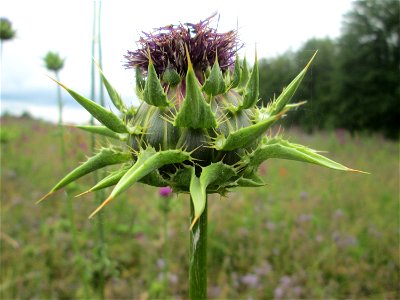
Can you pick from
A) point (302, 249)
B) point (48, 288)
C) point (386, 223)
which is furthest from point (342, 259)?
point (48, 288)

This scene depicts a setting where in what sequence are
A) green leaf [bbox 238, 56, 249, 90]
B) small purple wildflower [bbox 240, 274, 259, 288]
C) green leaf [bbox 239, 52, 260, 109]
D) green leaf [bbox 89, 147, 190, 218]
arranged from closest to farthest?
green leaf [bbox 89, 147, 190, 218] → green leaf [bbox 239, 52, 260, 109] → green leaf [bbox 238, 56, 249, 90] → small purple wildflower [bbox 240, 274, 259, 288]

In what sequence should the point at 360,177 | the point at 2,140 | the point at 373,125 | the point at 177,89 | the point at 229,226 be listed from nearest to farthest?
the point at 177,89, the point at 2,140, the point at 229,226, the point at 360,177, the point at 373,125

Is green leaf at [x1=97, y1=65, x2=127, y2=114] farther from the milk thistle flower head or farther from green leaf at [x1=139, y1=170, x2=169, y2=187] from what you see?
the milk thistle flower head

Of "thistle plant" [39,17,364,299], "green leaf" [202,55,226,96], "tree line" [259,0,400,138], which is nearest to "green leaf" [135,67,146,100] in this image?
"thistle plant" [39,17,364,299]

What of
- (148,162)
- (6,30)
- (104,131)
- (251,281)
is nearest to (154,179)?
(148,162)

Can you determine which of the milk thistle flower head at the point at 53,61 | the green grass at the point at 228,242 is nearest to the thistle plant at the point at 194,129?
the green grass at the point at 228,242

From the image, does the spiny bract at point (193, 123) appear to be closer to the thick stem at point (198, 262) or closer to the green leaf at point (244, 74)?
the green leaf at point (244, 74)

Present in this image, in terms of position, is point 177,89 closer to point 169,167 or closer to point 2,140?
point 169,167
